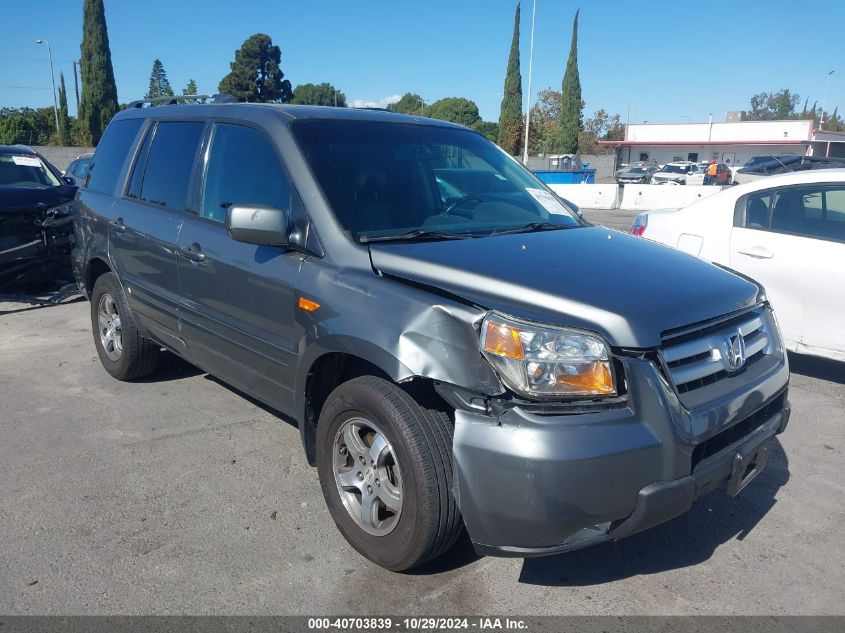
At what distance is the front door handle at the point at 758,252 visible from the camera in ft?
17.7

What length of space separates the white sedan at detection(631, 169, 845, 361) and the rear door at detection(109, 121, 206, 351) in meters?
4.13

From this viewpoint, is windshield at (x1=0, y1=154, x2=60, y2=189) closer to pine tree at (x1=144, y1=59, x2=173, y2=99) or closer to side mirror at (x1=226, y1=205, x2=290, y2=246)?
→ side mirror at (x1=226, y1=205, x2=290, y2=246)

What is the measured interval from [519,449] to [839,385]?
14.0ft

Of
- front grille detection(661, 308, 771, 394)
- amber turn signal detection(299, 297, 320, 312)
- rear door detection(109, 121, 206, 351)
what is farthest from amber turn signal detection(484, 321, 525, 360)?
rear door detection(109, 121, 206, 351)

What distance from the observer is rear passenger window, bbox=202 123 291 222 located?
3.49m

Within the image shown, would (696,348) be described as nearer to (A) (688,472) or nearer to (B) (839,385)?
(A) (688,472)

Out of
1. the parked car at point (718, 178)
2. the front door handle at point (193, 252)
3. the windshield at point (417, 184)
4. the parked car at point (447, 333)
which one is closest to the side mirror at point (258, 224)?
the parked car at point (447, 333)

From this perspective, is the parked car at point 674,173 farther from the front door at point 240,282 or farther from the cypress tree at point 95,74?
the cypress tree at point 95,74

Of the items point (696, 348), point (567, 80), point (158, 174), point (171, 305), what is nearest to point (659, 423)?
point (696, 348)

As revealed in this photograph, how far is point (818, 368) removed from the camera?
589 cm

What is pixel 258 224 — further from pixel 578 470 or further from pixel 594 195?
pixel 594 195

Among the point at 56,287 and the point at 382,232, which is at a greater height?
the point at 382,232

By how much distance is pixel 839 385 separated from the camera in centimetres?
543

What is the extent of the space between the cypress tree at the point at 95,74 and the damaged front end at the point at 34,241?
44.5m
